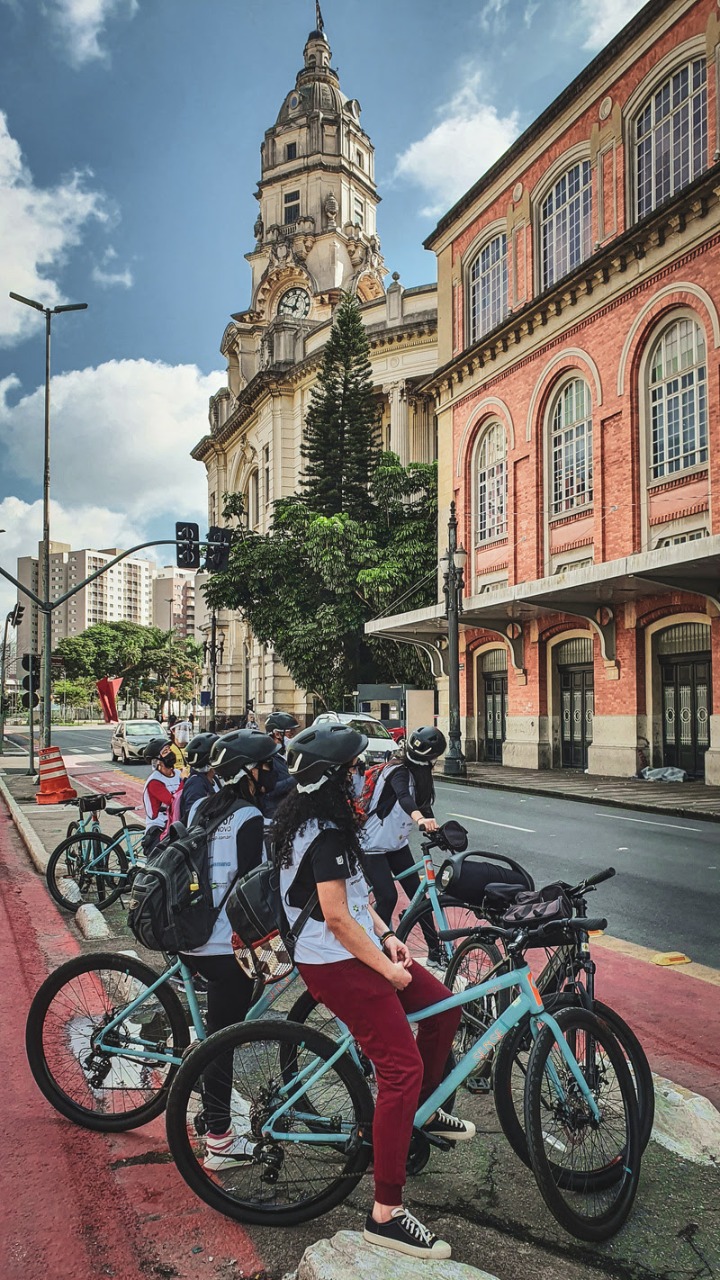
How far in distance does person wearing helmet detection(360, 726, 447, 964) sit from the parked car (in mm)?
25457

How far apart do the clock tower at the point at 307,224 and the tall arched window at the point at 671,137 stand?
30.8 m

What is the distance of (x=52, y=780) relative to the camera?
17156 mm

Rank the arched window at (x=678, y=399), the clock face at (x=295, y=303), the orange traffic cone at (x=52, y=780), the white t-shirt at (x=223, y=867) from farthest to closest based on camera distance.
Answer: the clock face at (x=295, y=303)
the arched window at (x=678, y=399)
the orange traffic cone at (x=52, y=780)
the white t-shirt at (x=223, y=867)

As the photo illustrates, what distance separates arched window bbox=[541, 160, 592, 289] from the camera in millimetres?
25188

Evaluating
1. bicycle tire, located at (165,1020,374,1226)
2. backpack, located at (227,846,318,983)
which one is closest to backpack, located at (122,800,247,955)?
backpack, located at (227,846,318,983)

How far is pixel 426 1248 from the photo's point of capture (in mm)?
2900

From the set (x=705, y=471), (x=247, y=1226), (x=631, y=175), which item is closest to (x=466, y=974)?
(x=247, y=1226)

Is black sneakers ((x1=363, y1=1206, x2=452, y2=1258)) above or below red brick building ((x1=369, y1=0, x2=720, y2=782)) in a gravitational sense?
below

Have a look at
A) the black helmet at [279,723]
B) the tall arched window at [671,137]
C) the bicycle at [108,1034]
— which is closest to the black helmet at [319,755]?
the bicycle at [108,1034]

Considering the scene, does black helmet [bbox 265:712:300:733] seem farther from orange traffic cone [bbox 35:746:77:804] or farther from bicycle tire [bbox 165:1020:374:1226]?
orange traffic cone [bbox 35:746:77:804]

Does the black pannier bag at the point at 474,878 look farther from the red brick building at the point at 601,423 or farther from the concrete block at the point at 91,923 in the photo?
the red brick building at the point at 601,423

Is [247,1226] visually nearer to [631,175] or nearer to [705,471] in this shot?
[705,471]

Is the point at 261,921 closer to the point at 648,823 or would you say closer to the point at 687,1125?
the point at 687,1125

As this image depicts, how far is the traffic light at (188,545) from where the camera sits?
71.7 feet
